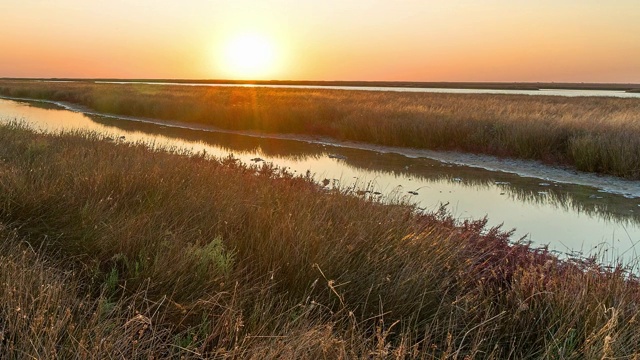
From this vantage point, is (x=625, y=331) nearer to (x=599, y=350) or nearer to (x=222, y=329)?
(x=599, y=350)

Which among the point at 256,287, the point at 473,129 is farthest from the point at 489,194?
the point at 256,287

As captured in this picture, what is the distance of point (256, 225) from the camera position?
4.32 m

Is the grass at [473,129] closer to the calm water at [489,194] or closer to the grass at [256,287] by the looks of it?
the calm water at [489,194]

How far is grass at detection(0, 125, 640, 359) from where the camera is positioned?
7.82 feet

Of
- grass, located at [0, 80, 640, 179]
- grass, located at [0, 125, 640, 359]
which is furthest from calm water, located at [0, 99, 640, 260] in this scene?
grass, located at [0, 125, 640, 359]

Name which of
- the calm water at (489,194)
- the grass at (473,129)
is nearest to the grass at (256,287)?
the calm water at (489,194)

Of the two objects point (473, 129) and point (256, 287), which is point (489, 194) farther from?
point (256, 287)

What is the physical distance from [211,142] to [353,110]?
Result: 25.8ft

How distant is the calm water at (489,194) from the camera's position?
7.58m

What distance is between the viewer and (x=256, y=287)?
313 centimetres

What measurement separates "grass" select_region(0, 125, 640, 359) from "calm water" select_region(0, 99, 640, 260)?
7.07ft

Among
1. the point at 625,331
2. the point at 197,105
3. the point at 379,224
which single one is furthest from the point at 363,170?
the point at 197,105

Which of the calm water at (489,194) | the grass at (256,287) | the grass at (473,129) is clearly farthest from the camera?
the grass at (473,129)

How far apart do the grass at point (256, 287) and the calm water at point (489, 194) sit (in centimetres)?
216
